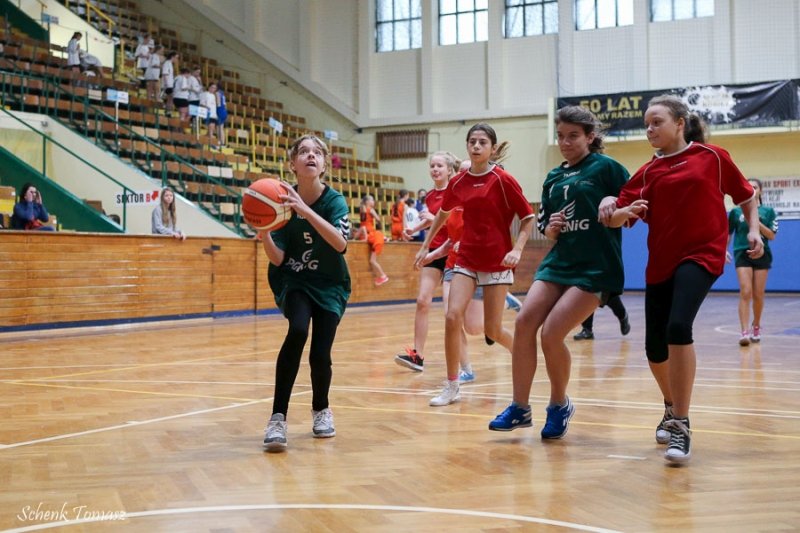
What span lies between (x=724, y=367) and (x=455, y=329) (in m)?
3.30

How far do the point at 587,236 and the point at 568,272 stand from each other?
21cm

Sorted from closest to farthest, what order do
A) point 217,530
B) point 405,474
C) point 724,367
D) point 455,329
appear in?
point 217,530 < point 405,474 < point 455,329 < point 724,367

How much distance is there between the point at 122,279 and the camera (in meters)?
12.6

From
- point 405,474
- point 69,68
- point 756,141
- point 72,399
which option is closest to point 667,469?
point 405,474

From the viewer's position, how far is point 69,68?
63.6 ft

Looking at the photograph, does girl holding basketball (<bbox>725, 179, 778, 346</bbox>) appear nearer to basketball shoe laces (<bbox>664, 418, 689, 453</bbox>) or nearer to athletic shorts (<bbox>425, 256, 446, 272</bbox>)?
athletic shorts (<bbox>425, 256, 446, 272</bbox>)

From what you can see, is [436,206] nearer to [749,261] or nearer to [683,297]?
[683,297]

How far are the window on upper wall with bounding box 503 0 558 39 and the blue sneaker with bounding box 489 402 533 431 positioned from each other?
69.9ft

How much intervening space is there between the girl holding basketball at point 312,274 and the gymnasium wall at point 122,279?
7.39m

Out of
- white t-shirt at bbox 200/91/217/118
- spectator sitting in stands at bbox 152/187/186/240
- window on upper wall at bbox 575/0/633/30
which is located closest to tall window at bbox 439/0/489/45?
window on upper wall at bbox 575/0/633/30

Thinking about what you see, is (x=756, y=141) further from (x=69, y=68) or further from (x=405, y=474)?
(x=405, y=474)

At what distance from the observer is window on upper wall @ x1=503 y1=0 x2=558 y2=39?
2475 centimetres

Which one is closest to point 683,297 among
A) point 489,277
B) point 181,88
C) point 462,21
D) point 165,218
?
point 489,277

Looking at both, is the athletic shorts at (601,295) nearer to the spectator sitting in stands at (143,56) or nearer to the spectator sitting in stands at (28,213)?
the spectator sitting in stands at (28,213)
